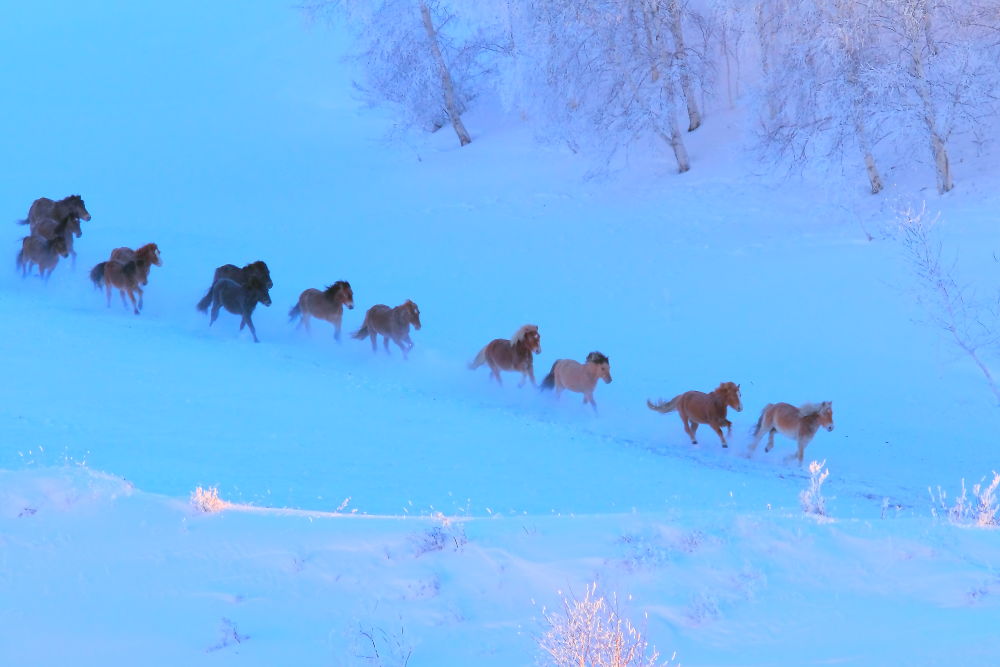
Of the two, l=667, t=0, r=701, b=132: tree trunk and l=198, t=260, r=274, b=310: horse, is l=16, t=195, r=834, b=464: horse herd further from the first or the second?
l=667, t=0, r=701, b=132: tree trunk

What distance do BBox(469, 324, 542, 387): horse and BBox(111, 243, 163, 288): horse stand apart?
7707 mm

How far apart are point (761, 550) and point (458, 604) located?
178 cm

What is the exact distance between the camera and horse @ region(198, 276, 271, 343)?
59.7 ft

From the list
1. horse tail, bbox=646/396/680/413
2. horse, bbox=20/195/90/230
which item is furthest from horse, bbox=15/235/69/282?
horse tail, bbox=646/396/680/413

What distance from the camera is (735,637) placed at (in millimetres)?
4715

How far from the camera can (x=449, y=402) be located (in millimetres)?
14859

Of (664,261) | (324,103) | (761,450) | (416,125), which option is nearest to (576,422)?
(761,450)

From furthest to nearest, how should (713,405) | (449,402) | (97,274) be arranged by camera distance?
(97,274) < (449,402) < (713,405)

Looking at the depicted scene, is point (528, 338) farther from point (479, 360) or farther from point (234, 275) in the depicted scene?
point (234, 275)

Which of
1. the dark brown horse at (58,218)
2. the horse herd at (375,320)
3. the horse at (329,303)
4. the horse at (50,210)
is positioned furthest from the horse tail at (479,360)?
the horse at (50,210)

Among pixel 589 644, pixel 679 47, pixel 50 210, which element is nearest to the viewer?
pixel 589 644

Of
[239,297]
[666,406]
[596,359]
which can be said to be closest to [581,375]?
[596,359]

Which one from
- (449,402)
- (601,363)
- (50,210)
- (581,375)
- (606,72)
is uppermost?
(606,72)

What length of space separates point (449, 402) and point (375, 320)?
136 inches
